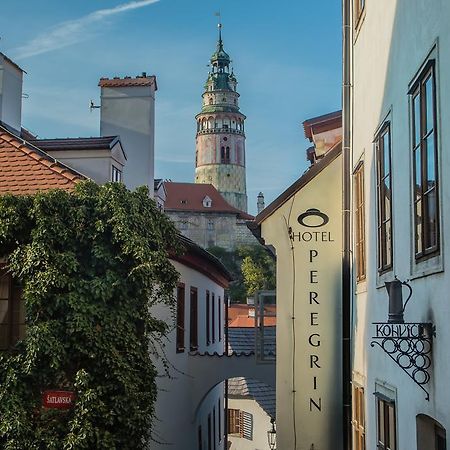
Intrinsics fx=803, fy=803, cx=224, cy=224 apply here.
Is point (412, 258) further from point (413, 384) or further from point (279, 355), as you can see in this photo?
point (279, 355)

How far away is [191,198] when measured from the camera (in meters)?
117

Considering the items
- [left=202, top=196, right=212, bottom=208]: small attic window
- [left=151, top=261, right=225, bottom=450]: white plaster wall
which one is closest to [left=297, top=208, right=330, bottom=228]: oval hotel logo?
[left=151, top=261, right=225, bottom=450]: white plaster wall

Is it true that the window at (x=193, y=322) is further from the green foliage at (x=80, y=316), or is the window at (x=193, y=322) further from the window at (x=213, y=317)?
the green foliage at (x=80, y=316)

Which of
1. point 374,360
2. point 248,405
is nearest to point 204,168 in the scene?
point 248,405

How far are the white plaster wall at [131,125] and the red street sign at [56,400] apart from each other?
22.4 feet

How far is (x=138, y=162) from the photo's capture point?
17.1m

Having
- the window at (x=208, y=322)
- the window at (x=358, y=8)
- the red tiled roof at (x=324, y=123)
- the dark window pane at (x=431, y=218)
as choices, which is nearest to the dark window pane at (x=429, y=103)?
the dark window pane at (x=431, y=218)

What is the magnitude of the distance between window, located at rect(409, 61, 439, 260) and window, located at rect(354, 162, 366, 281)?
3.47 m

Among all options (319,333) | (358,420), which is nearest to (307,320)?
(319,333)

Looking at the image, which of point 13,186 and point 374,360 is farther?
point 13,186

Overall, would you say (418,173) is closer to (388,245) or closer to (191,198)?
(388,245)

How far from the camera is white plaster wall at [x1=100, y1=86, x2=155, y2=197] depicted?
56.0ft

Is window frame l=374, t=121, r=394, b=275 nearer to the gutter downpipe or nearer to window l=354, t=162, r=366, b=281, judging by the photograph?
window l=354, t=162, r=366, b=281

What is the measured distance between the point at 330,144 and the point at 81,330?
6024 mm
